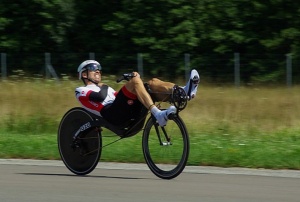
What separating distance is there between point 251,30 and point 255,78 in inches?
301

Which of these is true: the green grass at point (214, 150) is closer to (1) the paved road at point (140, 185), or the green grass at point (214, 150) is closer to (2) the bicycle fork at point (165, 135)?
(1) the paved road at point (140, 185)

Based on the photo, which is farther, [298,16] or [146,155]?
[298,16]

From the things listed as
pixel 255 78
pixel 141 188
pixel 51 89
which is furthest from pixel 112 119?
pixel 255 78

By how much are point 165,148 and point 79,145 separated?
1.20 m

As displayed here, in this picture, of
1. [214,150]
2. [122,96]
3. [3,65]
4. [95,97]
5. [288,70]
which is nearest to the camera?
[122,96]

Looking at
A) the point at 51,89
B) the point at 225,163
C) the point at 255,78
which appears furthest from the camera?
the point at 255,78

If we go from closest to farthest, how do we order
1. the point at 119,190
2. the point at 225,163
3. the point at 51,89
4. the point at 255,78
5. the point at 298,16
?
the point at 119,190 < the point at 225,163 < the point at 51,89 < the point at 255,78 < the point at 298,16

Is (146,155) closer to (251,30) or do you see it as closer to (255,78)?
(255,78)

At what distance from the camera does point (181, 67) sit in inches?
1314

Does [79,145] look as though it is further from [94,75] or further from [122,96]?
[122,96]

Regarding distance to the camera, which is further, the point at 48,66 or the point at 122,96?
the point at 48,66

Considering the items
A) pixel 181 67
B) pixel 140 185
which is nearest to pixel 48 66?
pixel 181 67

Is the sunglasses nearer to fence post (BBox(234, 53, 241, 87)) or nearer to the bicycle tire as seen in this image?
the bicycle tire

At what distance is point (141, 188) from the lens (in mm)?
9273
